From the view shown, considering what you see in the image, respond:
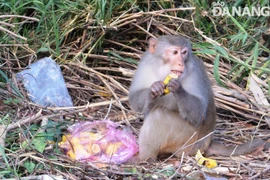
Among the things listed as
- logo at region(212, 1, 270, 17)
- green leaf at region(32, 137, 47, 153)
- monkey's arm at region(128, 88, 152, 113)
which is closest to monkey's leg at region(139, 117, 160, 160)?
monkey's arm at region(128, 88, 152, 113)

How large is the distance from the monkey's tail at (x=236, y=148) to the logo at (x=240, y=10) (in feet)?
6.26

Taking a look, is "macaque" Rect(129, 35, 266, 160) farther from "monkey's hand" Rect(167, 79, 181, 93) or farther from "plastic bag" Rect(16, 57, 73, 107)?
"plastic bag" Rect(16, 57, 73, 107)

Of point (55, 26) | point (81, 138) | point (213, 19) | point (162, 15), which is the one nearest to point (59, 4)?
point (55, 26)

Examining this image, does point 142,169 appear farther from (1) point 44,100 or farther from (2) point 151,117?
(1) point 44,100

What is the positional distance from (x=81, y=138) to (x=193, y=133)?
88 centimetres

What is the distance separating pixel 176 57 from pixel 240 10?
211 centimetres

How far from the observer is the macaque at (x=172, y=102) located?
4520 millimetres

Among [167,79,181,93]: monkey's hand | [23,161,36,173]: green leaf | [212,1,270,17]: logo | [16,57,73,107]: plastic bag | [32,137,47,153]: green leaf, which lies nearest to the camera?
[23,161,36,173]: green leaf

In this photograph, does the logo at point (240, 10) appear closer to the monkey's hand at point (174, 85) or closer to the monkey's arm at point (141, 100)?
the monkey's arm at point (141, 100)

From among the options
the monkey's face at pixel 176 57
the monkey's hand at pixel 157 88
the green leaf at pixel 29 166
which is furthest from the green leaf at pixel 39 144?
the monkey's face at pixel 176 57

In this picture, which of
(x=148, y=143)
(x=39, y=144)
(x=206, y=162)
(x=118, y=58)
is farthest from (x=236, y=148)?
(x=118, y=58)

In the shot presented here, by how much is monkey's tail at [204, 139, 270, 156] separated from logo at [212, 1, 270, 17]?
Result: 75.1 inches

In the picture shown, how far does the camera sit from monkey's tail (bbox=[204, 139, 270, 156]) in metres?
4.71

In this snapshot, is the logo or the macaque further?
the logo
